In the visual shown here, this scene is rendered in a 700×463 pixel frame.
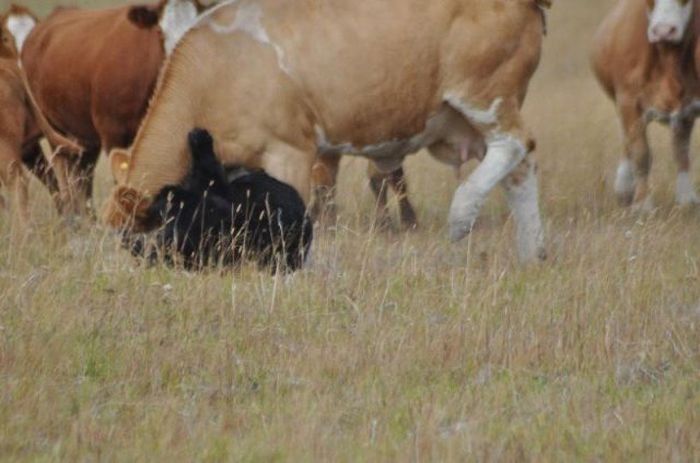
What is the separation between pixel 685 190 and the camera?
1408 centimetres

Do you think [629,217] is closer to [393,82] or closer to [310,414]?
[393,82]

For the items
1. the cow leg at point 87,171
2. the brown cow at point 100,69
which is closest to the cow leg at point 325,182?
the brown cow at point 100,69

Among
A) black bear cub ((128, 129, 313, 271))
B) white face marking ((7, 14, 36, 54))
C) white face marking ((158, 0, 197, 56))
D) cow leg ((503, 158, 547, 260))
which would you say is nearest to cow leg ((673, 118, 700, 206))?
cow leg ((503, 158, 547, 260))

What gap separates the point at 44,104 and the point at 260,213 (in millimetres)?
4101

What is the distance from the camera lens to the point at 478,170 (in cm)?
1080

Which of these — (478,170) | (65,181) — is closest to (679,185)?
(478,170)

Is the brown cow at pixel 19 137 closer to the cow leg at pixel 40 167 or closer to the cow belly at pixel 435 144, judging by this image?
the cow leg at pixel 40 167

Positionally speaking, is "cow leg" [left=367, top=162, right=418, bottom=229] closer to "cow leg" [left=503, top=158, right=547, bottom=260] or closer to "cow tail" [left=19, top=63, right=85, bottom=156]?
"cow leg" [left=503, top=158, right=547, bottom=260]

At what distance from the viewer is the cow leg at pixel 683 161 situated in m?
14.0

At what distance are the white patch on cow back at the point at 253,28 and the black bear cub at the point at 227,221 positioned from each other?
2.16 ft

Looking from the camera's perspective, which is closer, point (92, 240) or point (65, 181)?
point (92, 240)

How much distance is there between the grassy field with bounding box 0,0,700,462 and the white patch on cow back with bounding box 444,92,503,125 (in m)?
0.80

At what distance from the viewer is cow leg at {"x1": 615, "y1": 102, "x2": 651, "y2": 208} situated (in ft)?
45.0

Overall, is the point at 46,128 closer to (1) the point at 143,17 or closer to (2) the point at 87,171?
(1) the point at 143,17
